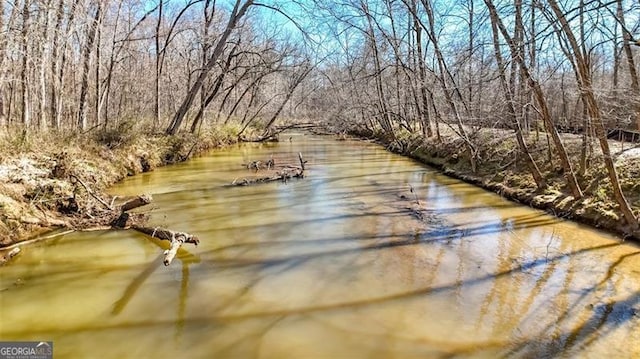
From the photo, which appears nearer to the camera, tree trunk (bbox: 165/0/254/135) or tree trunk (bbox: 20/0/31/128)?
tree trunk (bbox: 20/0/31/128)

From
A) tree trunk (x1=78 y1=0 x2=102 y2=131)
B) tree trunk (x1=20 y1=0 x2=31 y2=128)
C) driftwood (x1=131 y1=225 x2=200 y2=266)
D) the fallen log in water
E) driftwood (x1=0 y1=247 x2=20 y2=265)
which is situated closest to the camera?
driftwood (x1=131 y1=225 x2=200 y2=266)

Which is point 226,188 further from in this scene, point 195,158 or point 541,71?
point 541,71

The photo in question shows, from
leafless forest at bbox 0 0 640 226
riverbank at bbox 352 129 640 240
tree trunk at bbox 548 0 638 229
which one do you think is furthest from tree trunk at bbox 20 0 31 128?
riverbank at bbox 352 129 640 240

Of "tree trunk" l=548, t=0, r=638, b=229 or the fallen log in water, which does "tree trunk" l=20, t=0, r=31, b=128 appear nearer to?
the fallen log in water

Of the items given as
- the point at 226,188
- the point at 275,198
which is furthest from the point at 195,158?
the point at 275,198

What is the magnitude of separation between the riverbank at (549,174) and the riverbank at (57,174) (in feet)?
31.8

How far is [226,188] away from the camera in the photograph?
12016 mm

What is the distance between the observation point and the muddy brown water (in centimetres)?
436

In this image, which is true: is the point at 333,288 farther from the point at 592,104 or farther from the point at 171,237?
the point at 592,104

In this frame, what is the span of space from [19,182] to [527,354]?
849cm

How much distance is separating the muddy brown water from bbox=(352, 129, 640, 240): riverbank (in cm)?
47

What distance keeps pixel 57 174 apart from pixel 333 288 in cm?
668

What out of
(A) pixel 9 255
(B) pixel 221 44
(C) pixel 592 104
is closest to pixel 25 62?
(B) pixel 221 44

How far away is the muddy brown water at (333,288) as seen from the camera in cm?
436
